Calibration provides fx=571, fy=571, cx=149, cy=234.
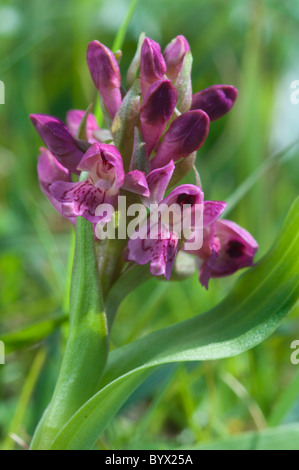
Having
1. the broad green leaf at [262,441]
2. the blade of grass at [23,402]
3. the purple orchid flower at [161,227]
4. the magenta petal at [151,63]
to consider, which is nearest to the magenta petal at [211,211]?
the purple orchid flower at [161,227]

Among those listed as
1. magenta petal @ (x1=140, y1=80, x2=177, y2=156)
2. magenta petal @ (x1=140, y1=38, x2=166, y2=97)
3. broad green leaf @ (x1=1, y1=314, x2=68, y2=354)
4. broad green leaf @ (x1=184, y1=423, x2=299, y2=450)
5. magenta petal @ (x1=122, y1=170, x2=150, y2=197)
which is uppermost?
magenta petal @ (x1=140, y1=38, x2=166, y2=97)

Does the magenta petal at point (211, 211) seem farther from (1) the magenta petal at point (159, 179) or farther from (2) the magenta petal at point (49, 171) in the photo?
(2) the magenta petal at point (49, 171)

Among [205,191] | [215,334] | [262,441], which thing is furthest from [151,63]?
[205,191]

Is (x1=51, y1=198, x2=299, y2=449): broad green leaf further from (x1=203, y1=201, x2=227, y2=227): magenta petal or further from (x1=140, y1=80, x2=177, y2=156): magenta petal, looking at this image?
(x1=140, y1=80, x2=177, y2=156): magenta petal

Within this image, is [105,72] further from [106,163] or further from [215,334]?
[215,334]

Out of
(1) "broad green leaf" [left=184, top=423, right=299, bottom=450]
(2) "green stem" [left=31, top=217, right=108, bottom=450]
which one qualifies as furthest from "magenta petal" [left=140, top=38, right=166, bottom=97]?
(1) "broad green leaf" [left=184, top=423, right=299, bottom=450]

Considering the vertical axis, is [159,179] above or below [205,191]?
above
